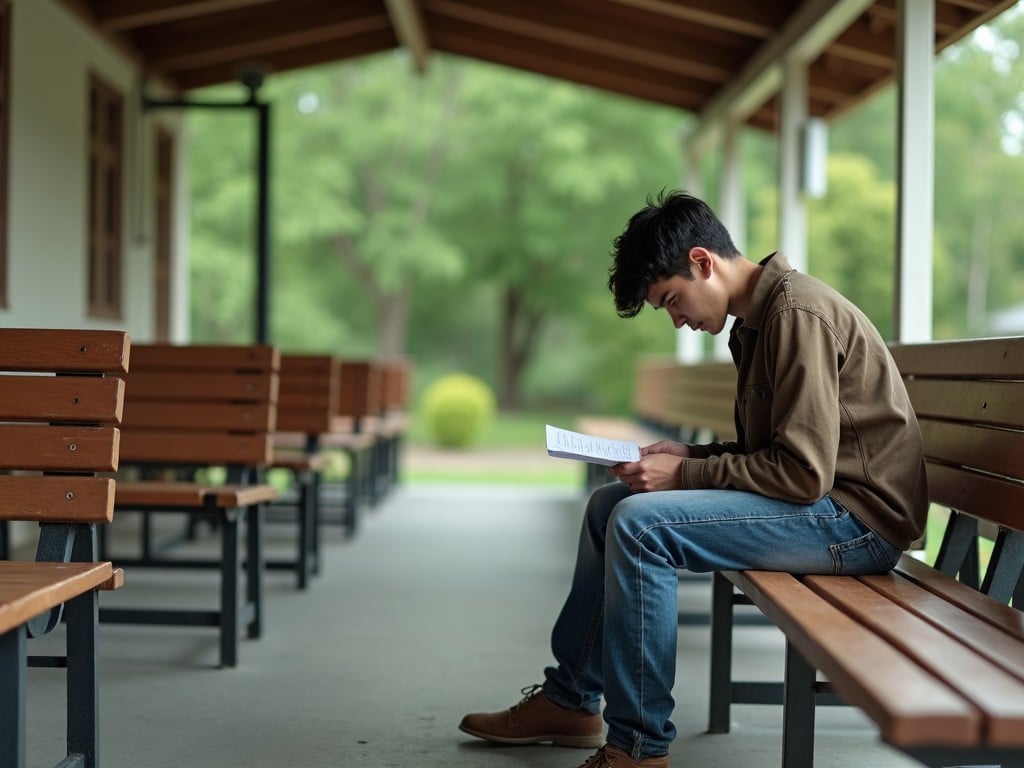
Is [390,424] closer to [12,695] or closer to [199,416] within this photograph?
[199,416]

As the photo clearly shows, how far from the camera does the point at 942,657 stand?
1812 mm

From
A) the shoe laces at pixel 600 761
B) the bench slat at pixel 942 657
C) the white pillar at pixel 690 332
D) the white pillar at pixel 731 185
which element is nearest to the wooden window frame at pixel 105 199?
the white pillar at pixel 731 185

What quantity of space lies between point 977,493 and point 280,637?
251 centimetres

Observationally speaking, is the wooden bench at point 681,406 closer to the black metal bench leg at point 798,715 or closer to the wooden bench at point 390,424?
the wooden bench at point 390,424

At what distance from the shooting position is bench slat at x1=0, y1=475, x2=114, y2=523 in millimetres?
2588

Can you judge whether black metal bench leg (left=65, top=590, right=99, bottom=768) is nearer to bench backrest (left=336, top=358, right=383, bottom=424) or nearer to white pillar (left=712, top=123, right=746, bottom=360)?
bench backrest (left=336, top=358, right=383, bottom=424)

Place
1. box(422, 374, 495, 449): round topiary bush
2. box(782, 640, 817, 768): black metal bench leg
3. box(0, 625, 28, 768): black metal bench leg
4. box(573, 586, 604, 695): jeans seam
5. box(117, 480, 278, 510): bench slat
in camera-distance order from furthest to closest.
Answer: box(422, 374, 495, 449): round topiary bush
box(117, 480, 278, 510): bench slat
box(573, 586, 604, 695): jeans seam
box(782, 640, 817, 768): black metal bench leg
box(0, 625, 28, 768): black metal bench leg

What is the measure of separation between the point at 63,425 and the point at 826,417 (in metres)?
1.63

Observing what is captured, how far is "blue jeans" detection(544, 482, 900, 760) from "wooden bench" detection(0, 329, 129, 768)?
1033 mm

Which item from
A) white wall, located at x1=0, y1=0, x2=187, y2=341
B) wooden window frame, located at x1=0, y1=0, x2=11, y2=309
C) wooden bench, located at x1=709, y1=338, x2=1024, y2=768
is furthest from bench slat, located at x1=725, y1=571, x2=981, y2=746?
white wall, located at x1=0, y1=0, x2=187, y2=341

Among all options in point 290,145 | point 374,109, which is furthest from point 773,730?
point 374,109

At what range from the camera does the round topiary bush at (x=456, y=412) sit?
1745cm

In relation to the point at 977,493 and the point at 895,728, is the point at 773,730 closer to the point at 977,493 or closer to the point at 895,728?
the point at 977,493

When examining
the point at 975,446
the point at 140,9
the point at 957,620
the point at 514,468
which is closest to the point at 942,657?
the point at 957,620
